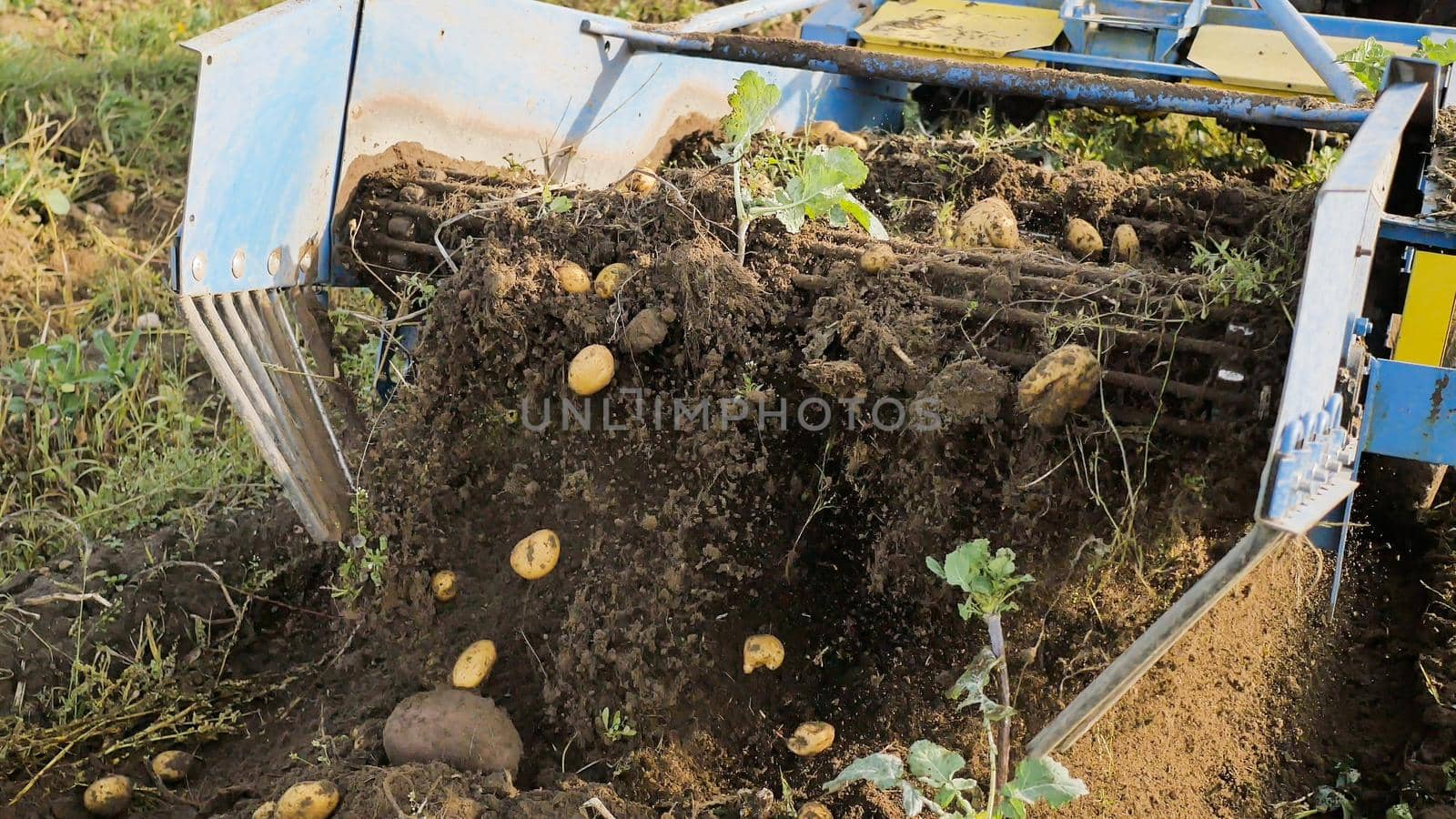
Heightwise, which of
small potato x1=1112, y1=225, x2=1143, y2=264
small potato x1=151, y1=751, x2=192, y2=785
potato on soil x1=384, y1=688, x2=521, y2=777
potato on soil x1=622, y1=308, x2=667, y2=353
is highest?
small potato x1=1112, y1=225, x2=1143, y2=264

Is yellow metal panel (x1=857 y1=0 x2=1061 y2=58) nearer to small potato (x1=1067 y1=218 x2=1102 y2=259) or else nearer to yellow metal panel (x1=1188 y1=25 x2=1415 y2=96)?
yellow metal panel (x1=1188 y1=25 x2=1415 y2=96)

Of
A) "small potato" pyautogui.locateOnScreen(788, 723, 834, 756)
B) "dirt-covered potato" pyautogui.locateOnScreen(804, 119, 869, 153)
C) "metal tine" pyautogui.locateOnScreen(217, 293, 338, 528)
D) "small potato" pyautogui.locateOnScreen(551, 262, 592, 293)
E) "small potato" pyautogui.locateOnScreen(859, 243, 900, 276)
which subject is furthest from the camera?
"dirt-covered potato" pyautogui.locateOnScreen(804, 119, 869, 153)

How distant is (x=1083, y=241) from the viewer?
2760mm

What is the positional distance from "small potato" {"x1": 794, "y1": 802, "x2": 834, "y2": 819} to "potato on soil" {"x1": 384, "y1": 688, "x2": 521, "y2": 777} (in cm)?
52

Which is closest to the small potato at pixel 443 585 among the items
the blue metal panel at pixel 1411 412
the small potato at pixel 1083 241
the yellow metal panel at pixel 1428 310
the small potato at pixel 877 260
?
the small potato at pixel 877 260

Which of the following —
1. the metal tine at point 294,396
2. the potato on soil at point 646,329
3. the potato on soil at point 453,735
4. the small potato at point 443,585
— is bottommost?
the potato on soil at point 453,735

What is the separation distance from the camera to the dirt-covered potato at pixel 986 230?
2643 millimetres

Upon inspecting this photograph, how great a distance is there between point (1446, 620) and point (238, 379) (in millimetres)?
2572

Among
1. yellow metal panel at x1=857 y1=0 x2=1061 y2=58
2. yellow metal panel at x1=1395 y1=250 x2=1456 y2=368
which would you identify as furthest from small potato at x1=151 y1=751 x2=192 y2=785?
yellow metal panel at x1=857 y1=0 x2=1061 y2=58

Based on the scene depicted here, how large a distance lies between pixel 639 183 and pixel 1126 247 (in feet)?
3.52

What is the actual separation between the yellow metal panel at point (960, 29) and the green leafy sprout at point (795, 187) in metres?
1.43

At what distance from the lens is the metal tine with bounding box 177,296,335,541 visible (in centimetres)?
246

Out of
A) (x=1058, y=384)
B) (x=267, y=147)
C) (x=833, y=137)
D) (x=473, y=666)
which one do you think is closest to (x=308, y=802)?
(x=473, y=666)

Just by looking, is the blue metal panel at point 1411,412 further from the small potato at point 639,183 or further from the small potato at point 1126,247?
the small potato at point 639,183
